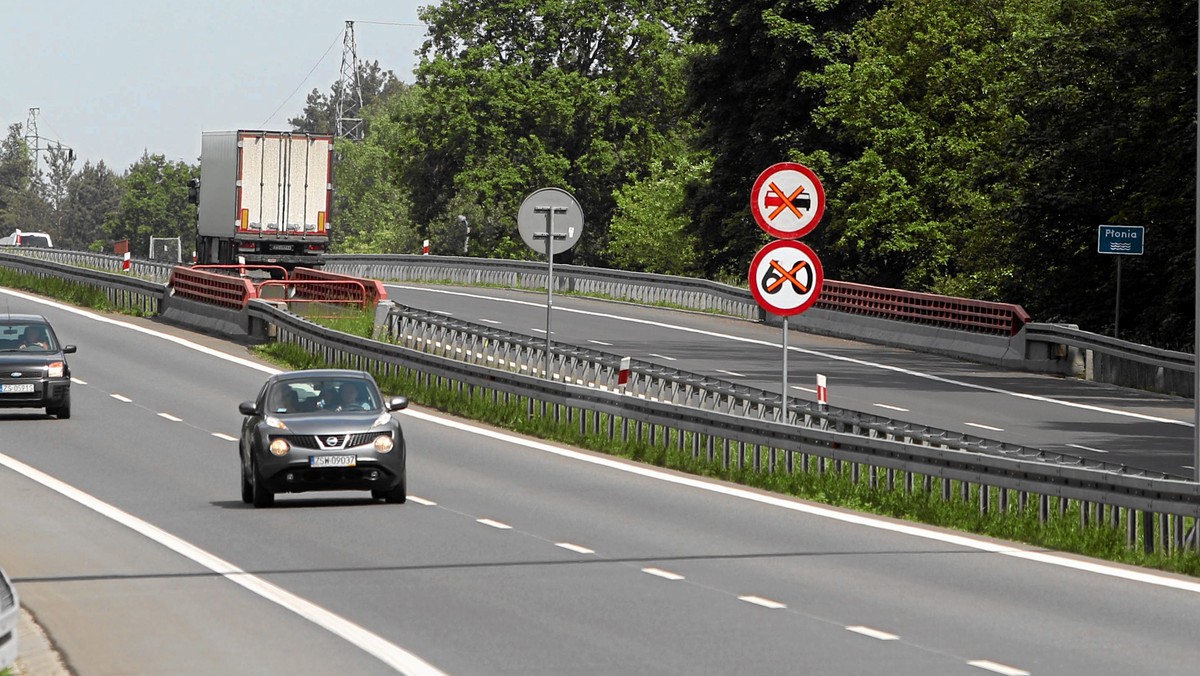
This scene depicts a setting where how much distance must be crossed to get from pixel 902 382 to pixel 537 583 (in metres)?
22.2

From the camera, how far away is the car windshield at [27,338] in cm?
2961

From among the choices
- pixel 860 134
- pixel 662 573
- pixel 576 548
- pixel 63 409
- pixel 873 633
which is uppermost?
pixel 860 134

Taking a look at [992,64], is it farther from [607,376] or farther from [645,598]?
[645,598]

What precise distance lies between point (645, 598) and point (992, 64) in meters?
47.2

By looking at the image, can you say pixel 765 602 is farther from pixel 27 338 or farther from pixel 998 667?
pixel 27 338

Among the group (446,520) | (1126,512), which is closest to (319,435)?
(446,520)

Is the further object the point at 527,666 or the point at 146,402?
the point at 146,402

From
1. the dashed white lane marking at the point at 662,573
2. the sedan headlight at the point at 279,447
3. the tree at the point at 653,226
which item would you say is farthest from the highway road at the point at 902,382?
the tree at the point at 653,226

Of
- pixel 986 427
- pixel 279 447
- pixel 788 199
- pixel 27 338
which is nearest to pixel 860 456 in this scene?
pixel 788 199

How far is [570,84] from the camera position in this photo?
288 feet

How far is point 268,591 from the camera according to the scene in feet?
44.5

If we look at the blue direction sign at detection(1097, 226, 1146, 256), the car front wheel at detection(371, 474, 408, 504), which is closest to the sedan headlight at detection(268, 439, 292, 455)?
the car front wheel at detection(371, 474, 408, 504)

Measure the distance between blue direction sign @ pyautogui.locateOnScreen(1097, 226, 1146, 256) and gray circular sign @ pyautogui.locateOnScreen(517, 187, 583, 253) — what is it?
14.1 m

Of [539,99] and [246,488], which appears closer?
[246,488]
